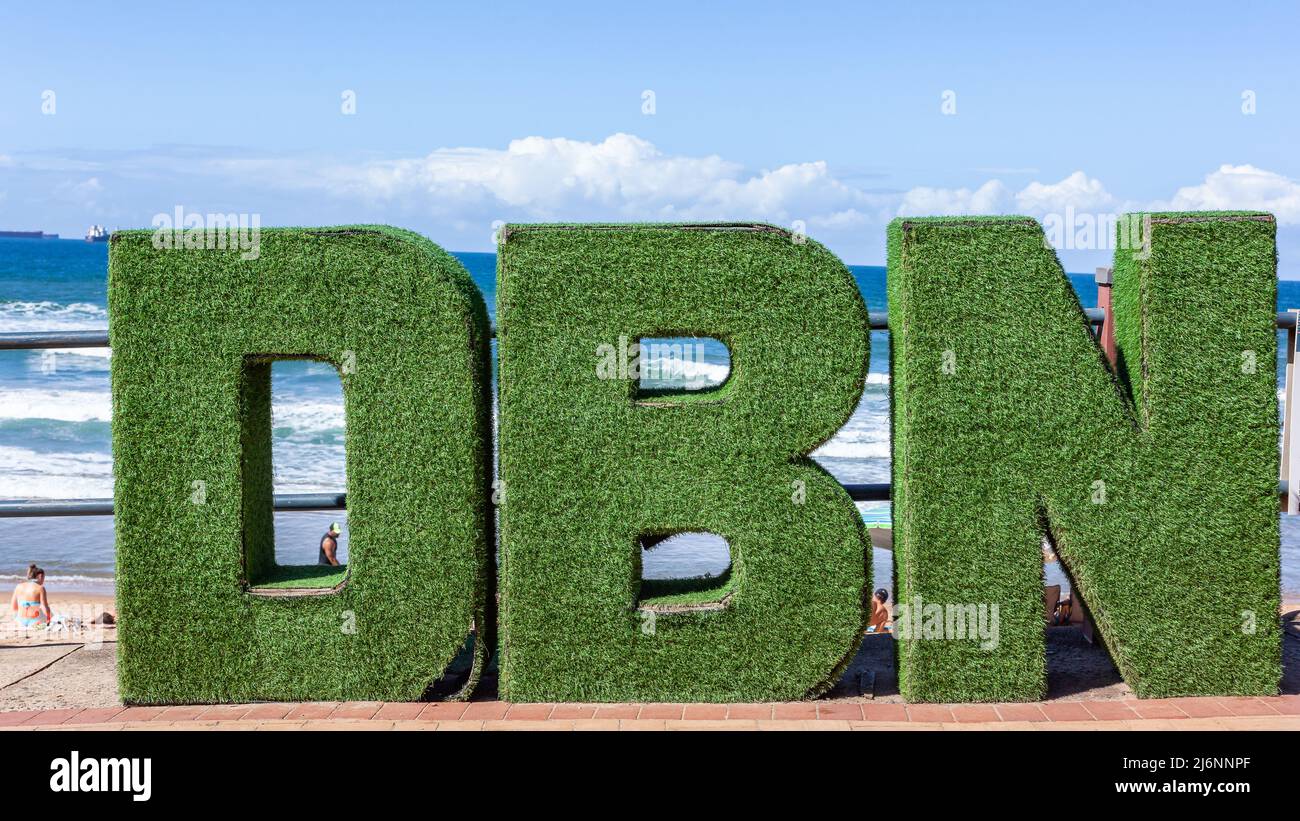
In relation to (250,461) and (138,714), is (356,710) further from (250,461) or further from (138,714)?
(250,461)

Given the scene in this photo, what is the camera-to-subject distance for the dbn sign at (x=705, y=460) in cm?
629

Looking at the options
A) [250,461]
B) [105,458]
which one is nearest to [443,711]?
[250,461]

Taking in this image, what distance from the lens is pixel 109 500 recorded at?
7031mm

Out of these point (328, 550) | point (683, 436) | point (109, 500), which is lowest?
point (328, 550)

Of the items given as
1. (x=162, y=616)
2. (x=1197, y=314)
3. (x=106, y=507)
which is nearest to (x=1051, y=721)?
(x=1197, y=314)

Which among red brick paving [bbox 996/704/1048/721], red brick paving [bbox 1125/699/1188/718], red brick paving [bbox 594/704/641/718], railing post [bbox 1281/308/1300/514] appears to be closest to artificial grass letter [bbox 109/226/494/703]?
red brick paving [bbox 594/704/641/718]

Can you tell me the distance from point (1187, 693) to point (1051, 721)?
0.96 m

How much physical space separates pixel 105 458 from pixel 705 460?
18.5 m

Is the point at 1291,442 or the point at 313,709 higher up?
the point at 1291,442

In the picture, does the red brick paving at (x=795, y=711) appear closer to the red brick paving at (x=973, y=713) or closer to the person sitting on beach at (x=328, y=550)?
the red brick paving at (x=973, y=713)

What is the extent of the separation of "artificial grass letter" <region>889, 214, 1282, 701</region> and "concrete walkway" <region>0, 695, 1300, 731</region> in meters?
0.18

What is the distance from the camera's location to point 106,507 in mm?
7188

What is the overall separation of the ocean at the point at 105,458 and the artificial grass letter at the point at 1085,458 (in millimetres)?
3919

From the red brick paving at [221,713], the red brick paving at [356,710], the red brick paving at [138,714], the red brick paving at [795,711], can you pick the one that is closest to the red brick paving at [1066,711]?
the red brick paving at [795,711]
